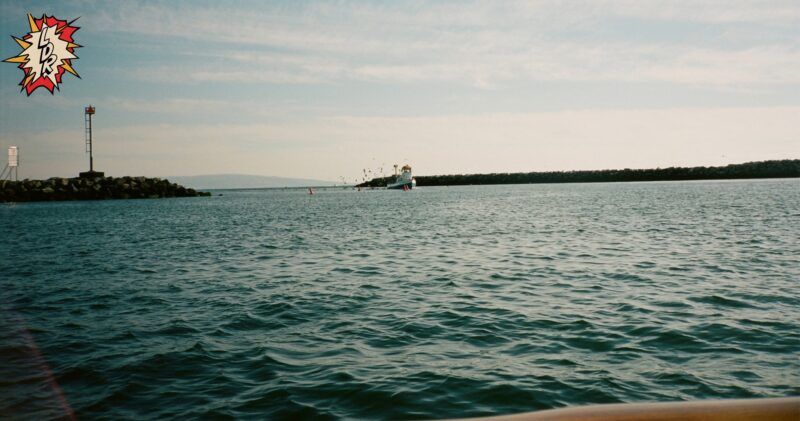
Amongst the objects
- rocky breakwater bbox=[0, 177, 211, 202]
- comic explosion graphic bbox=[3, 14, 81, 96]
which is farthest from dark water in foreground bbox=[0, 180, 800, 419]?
rocky breakwater bbox=[0, 177, 211, 202]

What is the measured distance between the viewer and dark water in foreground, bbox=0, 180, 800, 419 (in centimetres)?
811

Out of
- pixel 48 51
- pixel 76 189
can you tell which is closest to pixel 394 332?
pixel 48 51

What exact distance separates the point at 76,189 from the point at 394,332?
132 meters

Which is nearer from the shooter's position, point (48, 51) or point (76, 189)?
point (48, 51)

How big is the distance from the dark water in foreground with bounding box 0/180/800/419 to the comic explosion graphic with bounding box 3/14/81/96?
5453mm

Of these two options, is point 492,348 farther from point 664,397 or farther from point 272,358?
point 272,358

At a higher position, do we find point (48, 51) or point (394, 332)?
point (48, 51)

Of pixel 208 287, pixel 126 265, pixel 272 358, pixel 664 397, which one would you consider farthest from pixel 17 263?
pixel 664 397

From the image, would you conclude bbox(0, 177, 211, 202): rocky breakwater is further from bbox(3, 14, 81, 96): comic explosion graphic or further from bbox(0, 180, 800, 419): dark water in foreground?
bbox(3, 14, 81, 96): comic explosion graphic

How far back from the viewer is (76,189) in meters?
122

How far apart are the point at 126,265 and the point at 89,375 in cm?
1610

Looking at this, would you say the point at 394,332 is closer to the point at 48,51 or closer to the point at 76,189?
the point at 48,51

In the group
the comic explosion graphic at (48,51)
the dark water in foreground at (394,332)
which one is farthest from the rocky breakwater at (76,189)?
the comic explosion graphic at (48,51)

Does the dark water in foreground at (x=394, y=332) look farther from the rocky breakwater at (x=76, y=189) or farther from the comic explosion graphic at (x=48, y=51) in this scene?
the rocky breakwater at (x=76, y=189)
